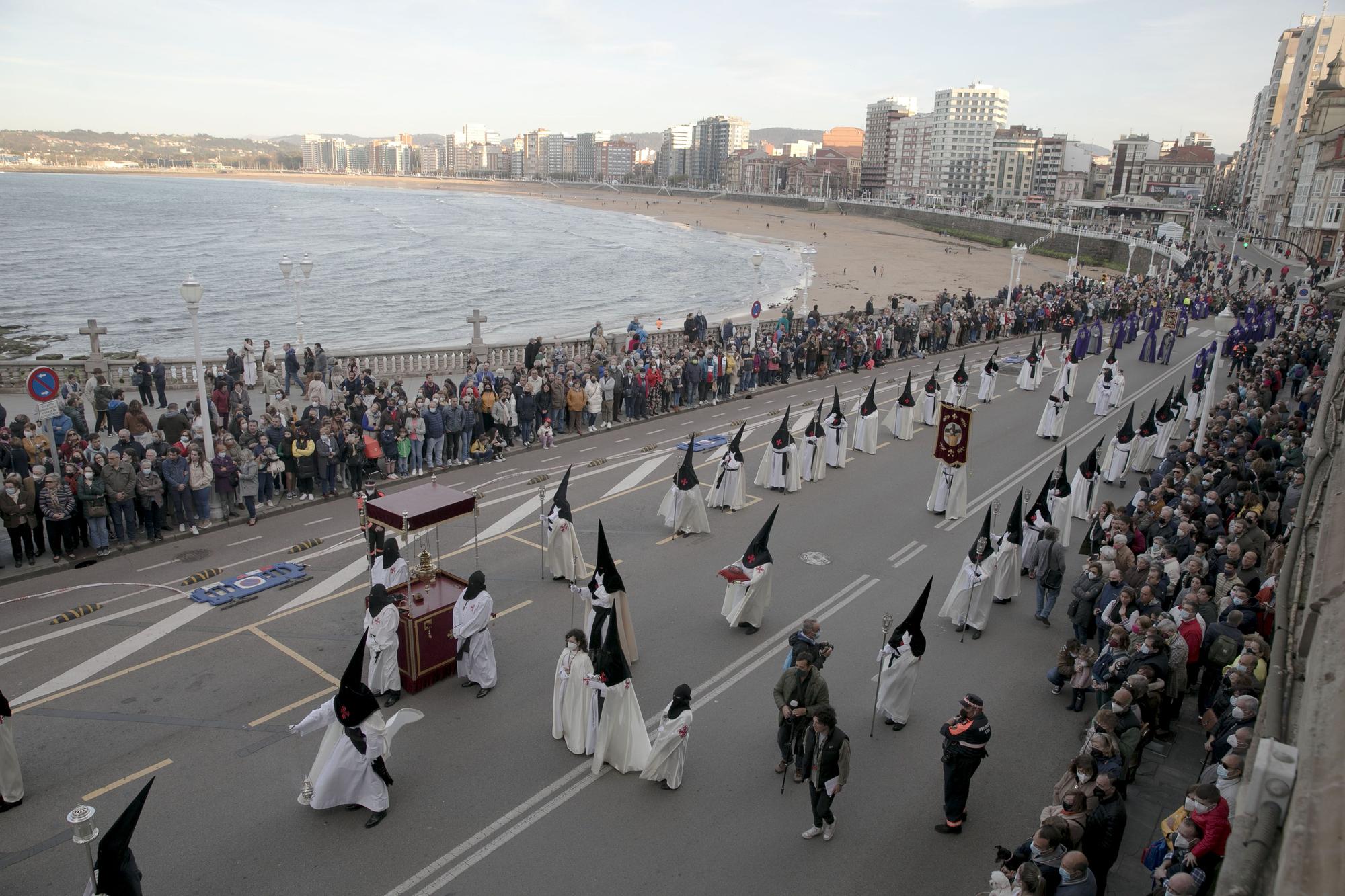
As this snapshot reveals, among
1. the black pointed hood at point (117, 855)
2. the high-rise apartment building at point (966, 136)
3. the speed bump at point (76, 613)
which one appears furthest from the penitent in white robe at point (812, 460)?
the high-rise apartment building at point (966, 136)

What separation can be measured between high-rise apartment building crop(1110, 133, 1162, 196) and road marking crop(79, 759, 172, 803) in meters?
203

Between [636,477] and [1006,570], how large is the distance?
8.18m

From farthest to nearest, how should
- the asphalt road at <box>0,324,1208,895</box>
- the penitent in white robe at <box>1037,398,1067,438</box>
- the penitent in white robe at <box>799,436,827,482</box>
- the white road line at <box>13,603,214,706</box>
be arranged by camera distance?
1. the penitent in white robe at <box>1037,398,1067,438</box>
2. the penitent in white robe at <box>799,436,827,482</box>
3. the white road line at <box>13,603,214,706</box>
4. the asphalt road at <box>0,324,1208,895</box>

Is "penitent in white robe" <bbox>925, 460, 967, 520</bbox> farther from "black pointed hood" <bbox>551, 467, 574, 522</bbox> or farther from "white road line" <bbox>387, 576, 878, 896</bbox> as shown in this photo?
"black pointed hood" <bbox>551, 467, 574, 522</bbox>

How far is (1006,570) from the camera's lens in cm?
1291

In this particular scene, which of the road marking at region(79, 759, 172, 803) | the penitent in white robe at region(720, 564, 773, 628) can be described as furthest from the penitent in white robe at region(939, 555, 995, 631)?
the road marking at region(79, 759, 172, 803)

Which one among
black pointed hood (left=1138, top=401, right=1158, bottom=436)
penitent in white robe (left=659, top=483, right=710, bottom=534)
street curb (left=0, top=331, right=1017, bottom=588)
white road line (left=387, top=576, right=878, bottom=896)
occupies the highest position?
black pointed hood (left=1138, top=401, right=1158, bottom=436)

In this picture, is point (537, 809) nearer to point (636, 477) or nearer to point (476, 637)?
point (476, 637)

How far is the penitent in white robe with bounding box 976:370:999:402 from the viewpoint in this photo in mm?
26641

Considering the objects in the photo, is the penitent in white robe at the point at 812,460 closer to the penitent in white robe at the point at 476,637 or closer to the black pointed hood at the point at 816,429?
the black pointed hood at the point at 816,429

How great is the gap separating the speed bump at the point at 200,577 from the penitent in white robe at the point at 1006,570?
1186 cm

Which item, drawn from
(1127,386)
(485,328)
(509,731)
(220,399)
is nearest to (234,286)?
(485,328)

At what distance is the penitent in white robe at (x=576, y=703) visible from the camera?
8836 mm

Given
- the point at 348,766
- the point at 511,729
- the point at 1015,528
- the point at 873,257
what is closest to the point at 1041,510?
the point at 1015,528
